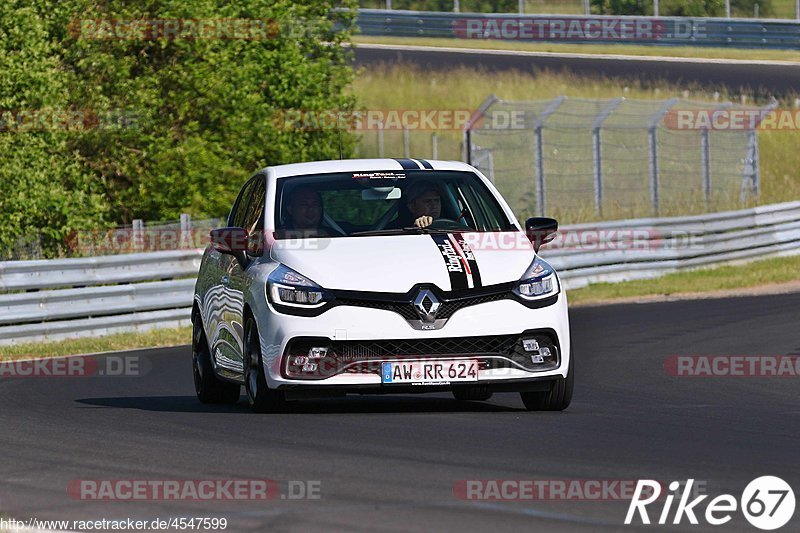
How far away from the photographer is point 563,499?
7074 mm

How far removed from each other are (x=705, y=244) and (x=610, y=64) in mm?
23824

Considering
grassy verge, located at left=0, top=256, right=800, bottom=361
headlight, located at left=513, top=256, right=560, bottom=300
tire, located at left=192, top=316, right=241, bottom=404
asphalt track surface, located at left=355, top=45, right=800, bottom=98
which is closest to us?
headlight, located at left=513, top=256, right=560, bottom=300

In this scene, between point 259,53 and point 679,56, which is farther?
point 679,56

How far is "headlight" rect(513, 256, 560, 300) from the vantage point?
404 inches

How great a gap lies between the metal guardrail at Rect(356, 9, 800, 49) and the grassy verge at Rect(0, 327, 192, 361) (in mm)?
31137

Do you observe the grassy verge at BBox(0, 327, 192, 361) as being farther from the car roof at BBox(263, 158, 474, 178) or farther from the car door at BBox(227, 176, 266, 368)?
the car roof at BBox(263, 158, 474, 178)

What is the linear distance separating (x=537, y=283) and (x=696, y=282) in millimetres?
16937

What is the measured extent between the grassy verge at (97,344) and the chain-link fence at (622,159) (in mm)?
7644

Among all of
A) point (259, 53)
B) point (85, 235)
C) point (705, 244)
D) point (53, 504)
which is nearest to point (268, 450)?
point (53, 504)

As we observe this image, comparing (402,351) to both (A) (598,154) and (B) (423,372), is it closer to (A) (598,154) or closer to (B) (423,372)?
(B) (423,372)

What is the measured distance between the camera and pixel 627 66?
5131 cm

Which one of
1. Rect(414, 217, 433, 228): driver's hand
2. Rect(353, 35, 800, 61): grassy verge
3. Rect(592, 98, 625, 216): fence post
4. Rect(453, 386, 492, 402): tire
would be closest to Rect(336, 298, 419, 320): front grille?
Rect(414, 217, 433, 228): driver's hand

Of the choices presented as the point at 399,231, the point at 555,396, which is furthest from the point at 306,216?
the point at 555,396

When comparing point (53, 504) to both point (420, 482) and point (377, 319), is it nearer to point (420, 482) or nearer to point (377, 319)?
point (420, 482)
